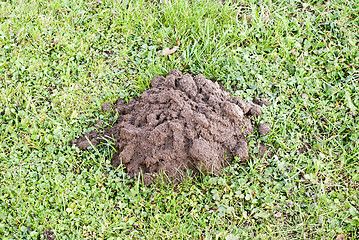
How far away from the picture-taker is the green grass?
11.3 feet

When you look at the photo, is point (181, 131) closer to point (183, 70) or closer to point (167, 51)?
point (183, 70)

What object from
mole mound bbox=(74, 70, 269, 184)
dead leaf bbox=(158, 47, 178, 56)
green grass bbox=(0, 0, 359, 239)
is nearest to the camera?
green grass bbox=(0, 0, 359, 239)

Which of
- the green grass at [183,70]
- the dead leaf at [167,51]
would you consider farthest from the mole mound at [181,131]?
the dead leaf at [167,51]

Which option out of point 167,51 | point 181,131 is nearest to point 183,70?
point 167,51

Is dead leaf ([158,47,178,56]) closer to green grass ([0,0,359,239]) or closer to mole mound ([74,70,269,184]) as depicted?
green grass ([0,0,359,239])

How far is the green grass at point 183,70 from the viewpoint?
343 cm

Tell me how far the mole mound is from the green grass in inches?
5.6

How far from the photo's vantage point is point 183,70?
4340 millimetres

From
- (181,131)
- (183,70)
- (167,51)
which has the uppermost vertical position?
(167,51)

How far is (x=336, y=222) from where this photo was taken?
3371 mm

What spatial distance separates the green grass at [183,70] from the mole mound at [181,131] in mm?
142

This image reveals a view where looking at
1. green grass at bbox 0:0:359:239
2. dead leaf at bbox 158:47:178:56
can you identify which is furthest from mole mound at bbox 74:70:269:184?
dead leaf at bbox 158:47:178:56

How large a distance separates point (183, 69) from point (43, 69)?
1527 millimetres

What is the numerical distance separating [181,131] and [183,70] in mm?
934
